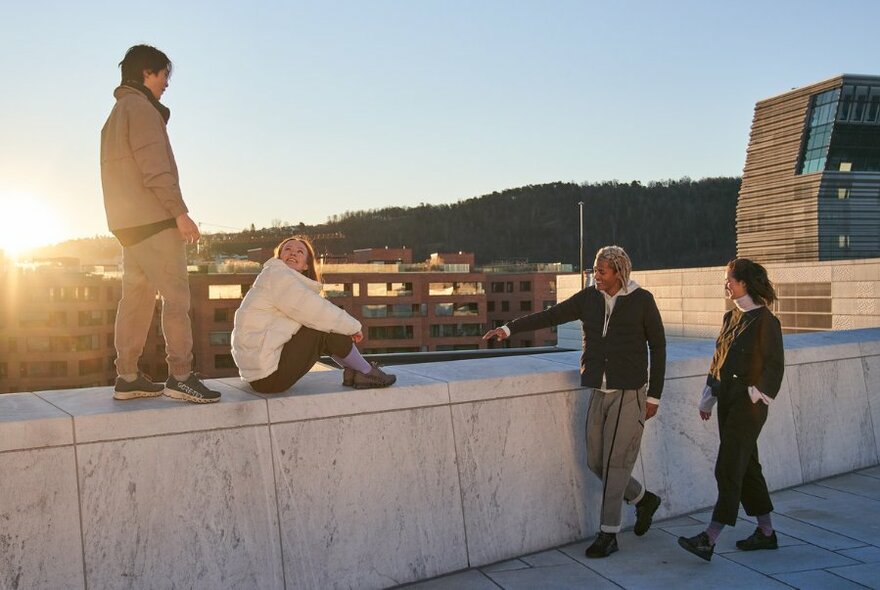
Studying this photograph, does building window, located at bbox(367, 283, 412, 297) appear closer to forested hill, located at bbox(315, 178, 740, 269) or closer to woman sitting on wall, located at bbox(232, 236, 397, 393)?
forested hill, located at bbox(315, 178, 740, 269)

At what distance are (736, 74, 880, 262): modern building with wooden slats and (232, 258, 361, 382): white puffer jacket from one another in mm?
62114

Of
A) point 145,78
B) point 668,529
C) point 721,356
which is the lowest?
point 668,529

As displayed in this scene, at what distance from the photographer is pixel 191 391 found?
14.2ft

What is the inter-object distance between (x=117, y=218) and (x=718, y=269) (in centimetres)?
4032

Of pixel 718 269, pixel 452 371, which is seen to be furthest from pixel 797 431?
pixel 718 269

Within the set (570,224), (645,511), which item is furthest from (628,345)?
(570,224)

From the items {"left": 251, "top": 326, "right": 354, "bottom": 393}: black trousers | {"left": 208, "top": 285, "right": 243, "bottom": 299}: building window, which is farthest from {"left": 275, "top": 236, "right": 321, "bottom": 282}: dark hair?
{"left": 208, "top": 285, "right": 243, "bottom": 299}: building window

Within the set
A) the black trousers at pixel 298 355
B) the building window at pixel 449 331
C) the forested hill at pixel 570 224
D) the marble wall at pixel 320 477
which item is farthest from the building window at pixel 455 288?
the black trousers at pixel 298 355

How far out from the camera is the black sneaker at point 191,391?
170 inches

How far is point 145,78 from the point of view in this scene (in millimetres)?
4527

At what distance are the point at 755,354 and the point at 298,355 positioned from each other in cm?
299

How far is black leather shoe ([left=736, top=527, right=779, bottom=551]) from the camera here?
529cm

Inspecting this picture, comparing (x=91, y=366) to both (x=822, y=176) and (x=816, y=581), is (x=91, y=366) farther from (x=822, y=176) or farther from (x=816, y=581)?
(x=816, y=581)

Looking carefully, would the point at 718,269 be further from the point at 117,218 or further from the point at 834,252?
the point at 117,218
